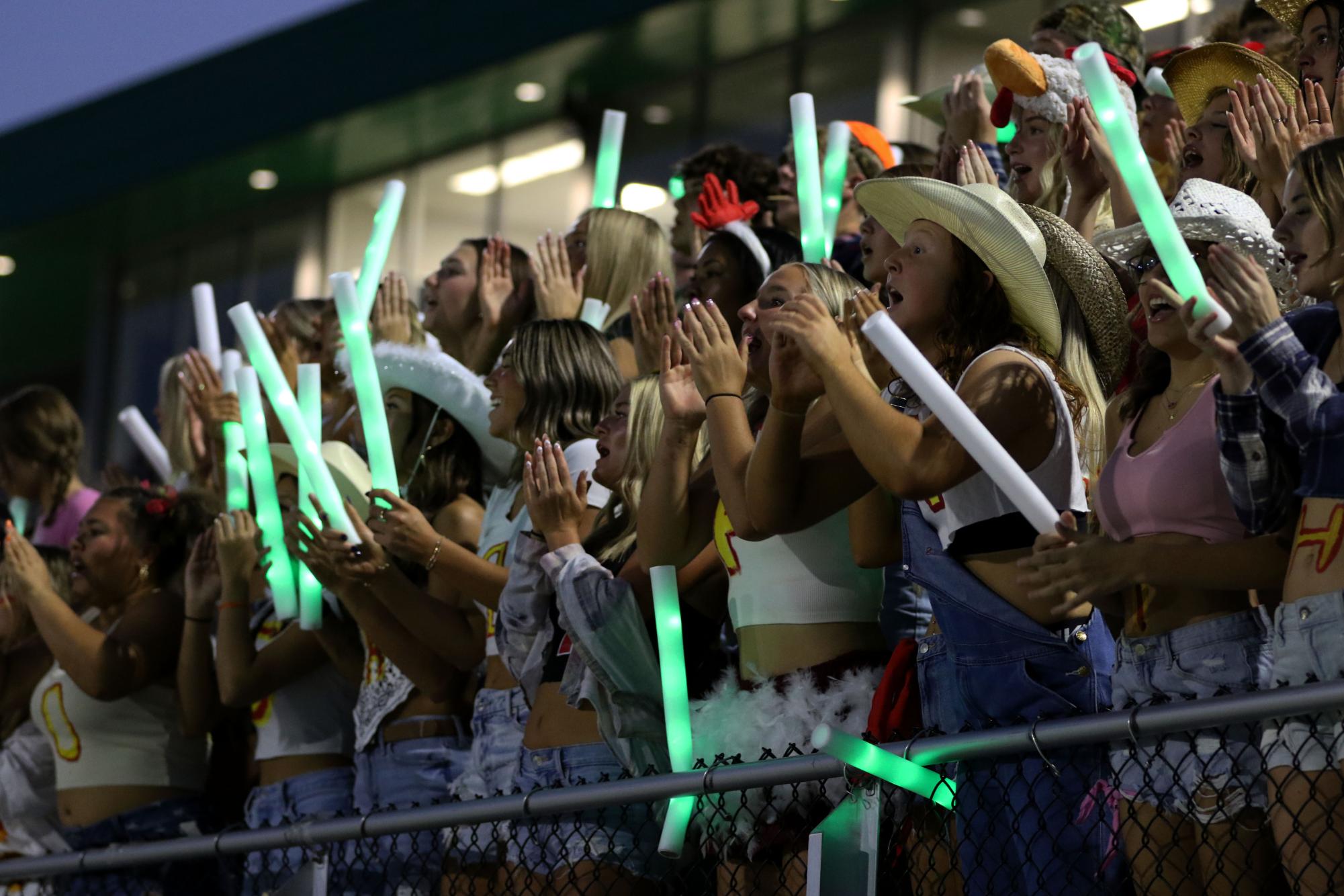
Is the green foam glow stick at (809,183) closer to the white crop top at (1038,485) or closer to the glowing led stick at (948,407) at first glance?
the white crop top at (1038,485)

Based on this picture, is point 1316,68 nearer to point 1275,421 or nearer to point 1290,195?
point 1290,195

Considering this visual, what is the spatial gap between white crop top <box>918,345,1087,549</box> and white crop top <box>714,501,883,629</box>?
1.34 feet

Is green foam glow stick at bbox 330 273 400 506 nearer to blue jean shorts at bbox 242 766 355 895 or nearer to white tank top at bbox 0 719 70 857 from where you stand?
blue jean shorts at bbox 242 766 355 895

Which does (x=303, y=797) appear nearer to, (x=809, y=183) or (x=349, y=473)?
(x=349, y=473)

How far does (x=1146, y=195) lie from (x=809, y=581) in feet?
4.06

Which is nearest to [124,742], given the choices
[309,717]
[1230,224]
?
[309,717]

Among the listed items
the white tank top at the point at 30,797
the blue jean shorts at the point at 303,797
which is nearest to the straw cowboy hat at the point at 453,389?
the blue jean shorts at the point at 303,797

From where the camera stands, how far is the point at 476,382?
16.2 ft

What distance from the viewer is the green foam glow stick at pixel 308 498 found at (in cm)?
465

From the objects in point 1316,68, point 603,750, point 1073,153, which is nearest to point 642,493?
point 603,750

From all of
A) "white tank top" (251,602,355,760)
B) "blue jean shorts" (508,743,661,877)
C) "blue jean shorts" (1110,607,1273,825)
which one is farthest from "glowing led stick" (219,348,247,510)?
"blue jean shorts" (1110,607,1273,825)

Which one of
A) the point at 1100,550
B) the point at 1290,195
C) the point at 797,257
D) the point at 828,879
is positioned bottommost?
the point at 828,879

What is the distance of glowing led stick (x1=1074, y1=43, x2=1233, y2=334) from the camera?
102 inches

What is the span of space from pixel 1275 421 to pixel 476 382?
262 cm
